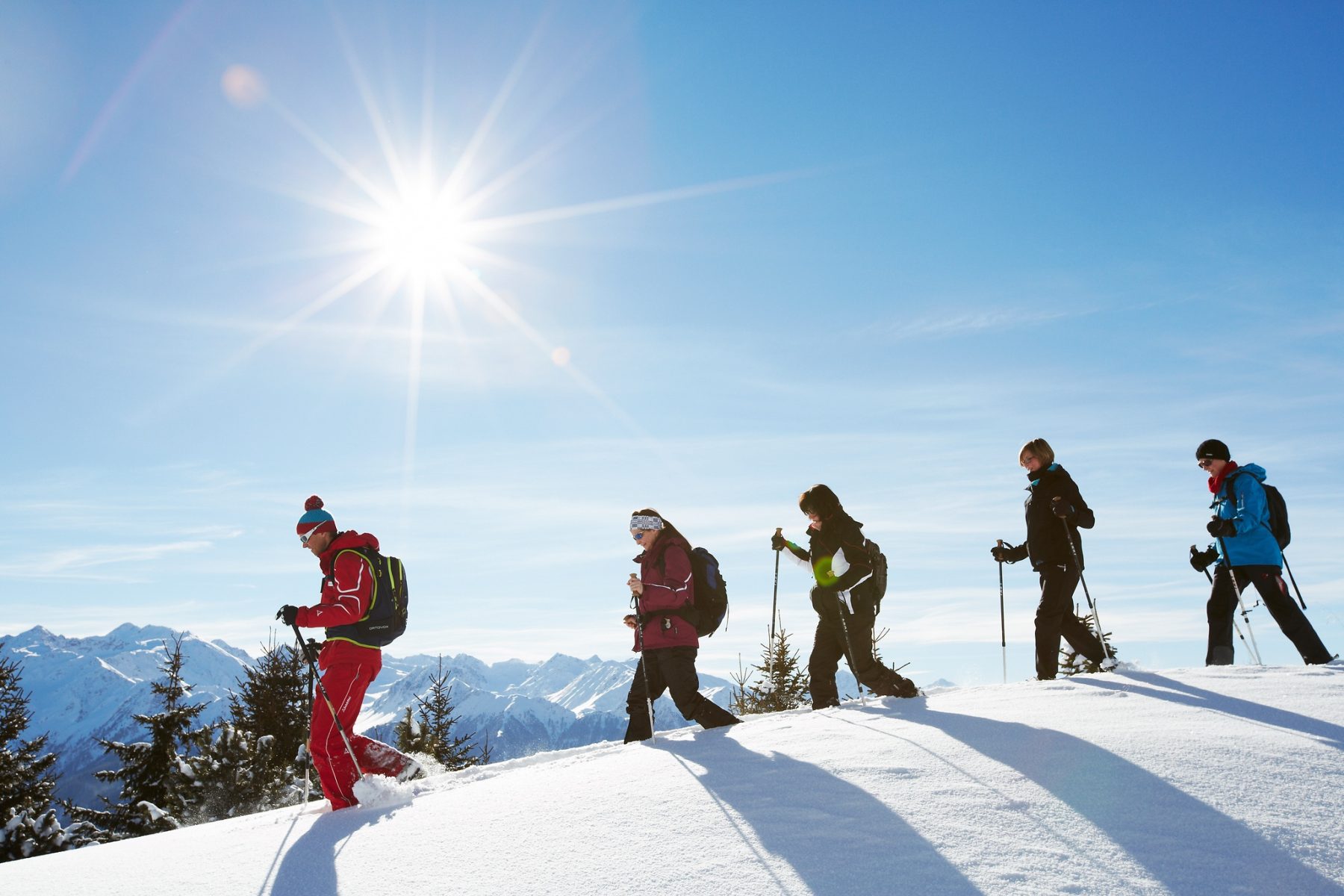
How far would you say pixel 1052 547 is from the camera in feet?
25.2

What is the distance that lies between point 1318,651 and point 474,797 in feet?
25.2

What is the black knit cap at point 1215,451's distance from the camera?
7.76m

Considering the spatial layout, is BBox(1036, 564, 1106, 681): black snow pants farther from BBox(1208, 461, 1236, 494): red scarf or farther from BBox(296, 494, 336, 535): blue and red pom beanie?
BBox(296, 494, 336, 535): blue and red pom beanie

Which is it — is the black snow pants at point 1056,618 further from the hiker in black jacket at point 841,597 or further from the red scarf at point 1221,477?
the red scarf at point 1221,477

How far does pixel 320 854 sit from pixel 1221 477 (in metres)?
8.28

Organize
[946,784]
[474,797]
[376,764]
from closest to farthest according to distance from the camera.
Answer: [946,784] → [474,797] → [376,764]

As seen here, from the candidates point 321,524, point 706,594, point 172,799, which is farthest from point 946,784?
point 172,799

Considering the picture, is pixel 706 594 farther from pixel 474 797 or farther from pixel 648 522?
pixel 474 797

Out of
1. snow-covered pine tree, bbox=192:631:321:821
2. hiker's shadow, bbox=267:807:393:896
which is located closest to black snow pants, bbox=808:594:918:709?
hiker's shadow, bbox=267:807:393:896

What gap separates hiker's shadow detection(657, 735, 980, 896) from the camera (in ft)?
10.2

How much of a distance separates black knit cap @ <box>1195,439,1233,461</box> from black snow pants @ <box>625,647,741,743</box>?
5.32 m

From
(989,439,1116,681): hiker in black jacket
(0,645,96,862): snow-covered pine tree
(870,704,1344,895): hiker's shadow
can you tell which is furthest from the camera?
(0,645,96,862): snow-covered pine tree

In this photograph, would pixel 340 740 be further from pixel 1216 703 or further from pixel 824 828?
pixel 1216 703

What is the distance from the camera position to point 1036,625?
306 inches
